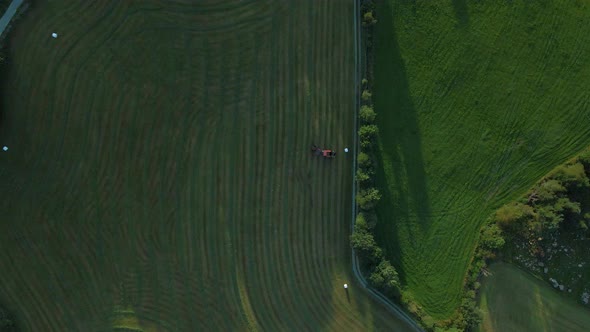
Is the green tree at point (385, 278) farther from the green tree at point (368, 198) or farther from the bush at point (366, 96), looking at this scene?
the bush at point (366, 96)

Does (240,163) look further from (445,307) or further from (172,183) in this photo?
(445,307)

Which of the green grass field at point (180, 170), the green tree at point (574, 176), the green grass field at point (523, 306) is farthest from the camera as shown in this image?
the green grass field at point (523, 306)

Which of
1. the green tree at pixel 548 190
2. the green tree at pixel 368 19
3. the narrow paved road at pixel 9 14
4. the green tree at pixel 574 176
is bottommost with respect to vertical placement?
the green tree at pixel 548 190

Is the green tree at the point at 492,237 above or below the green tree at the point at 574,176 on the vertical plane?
below

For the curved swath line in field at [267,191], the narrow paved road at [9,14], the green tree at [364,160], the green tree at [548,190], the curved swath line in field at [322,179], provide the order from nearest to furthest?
the narrow paved road at [9,14]
the green tree at [364,160]
the curved swath line in field at [267,191]
the curved swath line in field at [322,179]
the green tree at [548,190]

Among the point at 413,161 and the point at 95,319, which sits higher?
the point at 413,161

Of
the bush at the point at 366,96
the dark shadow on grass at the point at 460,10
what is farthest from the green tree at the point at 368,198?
the dark shadow on grass at the point at 460,10

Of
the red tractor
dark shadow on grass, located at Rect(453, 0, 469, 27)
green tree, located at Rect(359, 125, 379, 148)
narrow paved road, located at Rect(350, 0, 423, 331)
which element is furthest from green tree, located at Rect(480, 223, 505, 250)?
dark shadow on grass, located at Rect(453, 0, 469, 27)

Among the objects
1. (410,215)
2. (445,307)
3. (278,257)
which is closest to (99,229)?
(278,257)
